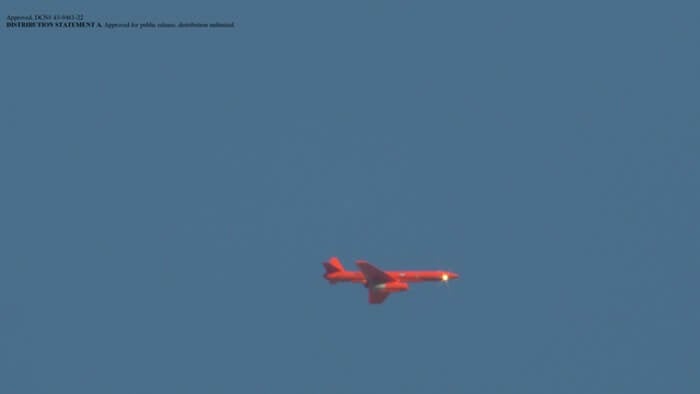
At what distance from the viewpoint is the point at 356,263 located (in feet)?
626

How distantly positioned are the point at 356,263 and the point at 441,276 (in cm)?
1319

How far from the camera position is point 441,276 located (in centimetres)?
19700

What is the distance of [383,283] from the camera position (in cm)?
19638

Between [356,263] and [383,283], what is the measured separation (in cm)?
723

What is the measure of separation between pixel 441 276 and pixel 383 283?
7919 millimetres
